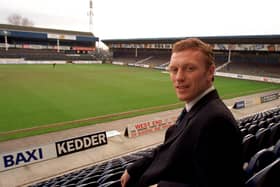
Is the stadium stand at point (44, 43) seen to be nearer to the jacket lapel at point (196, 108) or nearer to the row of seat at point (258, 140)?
the row of seat at point (258, 140)

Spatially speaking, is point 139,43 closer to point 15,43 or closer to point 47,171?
point 15,43

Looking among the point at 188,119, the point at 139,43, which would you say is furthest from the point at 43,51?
the point at 188,119

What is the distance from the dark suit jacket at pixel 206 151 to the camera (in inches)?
56.6

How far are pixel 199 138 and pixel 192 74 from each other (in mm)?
537

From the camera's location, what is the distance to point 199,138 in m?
1.48

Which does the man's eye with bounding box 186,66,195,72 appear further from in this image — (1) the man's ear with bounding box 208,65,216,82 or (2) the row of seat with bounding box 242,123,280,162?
(2) the row of seat with bounding box 242,123,280,162

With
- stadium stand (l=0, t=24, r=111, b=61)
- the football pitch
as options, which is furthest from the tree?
the football pitch

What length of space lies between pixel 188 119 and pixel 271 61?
160 ft

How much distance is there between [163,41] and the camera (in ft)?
183

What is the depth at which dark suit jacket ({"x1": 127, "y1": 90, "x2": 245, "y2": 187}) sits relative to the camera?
1.44 metres

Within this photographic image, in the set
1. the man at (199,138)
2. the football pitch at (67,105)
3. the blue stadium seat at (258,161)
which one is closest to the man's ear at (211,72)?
the man at (199,138)

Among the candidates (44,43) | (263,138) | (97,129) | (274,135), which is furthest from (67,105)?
(44,43)

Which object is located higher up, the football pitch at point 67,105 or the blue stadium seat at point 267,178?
the blue stadium seat at point 267,178

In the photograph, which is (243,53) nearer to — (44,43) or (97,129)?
(97,129)
